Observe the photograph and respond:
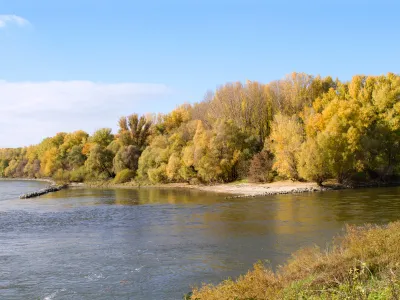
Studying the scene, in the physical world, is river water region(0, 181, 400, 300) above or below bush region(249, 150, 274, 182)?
below

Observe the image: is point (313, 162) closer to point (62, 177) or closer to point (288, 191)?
point (288, 191)

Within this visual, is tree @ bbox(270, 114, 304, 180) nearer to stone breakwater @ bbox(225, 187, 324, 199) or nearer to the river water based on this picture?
stone breakwater @ bbox(225, 187, 324, 199)

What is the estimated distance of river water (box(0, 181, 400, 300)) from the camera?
18.8m

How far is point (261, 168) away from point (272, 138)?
214 inches

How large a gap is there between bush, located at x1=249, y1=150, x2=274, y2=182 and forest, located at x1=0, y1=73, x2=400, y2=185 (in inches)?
6.3

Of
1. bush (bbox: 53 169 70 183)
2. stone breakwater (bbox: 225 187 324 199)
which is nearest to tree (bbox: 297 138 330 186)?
stone breakwater (bbox: 225 187 324 199)

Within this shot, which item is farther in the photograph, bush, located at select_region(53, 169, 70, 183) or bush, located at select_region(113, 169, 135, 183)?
bush, located at select_region(53, 169, 70, 183)

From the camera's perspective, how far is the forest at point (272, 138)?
202 ft

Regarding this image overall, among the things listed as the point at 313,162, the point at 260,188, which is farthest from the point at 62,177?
the point at 313,162

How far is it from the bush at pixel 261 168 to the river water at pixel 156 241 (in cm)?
1955

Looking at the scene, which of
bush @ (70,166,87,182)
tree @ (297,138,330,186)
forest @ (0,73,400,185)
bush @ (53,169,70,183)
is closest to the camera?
tree @ (297,138,330,186)

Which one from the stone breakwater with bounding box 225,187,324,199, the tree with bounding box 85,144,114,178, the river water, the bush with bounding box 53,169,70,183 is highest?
the tree with bounding box 85,144,114,178

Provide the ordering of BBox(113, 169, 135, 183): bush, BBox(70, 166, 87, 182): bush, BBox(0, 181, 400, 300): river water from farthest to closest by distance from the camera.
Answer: BBox(70, 166, 87, 182): bush, BBox(113, 169, 135, 183): bush, BBox(0, 181, 400, 300): river water

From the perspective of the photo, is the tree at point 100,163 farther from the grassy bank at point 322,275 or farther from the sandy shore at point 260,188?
the grassy bank at point 322,275
